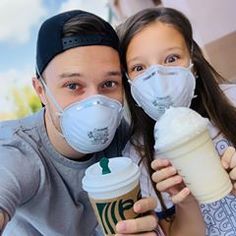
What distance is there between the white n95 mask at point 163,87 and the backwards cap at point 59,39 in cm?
13

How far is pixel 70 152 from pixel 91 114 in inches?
7.9

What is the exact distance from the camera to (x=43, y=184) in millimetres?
955

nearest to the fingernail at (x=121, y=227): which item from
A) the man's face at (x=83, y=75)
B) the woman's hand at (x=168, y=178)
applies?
the woman's hand at (x=168, y=178)

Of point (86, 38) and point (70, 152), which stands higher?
point (86, 38)

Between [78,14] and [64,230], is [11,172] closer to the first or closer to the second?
[64,230]

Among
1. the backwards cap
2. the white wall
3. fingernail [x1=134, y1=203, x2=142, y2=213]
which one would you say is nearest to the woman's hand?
fingernail [x1=134, y1=203, x2=142, y2=213]

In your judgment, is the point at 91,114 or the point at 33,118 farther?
the point at 33,118

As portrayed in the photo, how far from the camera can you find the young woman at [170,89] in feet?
3.32

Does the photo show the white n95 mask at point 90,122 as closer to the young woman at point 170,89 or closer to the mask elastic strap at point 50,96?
the mask elastic strap at point 50,96

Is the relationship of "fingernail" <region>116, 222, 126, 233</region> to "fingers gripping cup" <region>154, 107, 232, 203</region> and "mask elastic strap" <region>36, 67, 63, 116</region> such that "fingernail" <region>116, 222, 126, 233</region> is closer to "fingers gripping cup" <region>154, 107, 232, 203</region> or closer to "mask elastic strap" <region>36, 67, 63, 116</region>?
"fingers gripping cup" <region>154, 107, 232, 203</region>

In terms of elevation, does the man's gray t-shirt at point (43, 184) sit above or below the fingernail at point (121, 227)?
below

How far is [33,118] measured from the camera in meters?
1.16

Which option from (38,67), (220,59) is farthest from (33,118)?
(220,59)

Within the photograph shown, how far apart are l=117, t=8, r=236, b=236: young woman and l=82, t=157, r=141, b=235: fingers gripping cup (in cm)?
22
